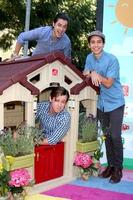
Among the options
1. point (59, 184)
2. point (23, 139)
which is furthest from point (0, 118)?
point (59, 184)

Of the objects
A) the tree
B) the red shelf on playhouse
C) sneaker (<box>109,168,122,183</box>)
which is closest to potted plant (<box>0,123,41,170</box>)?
the red shelf on playhouse

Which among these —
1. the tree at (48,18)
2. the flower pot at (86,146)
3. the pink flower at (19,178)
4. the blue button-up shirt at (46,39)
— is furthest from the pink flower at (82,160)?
the tree at (48,18)

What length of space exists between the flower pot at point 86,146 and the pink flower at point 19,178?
91cm

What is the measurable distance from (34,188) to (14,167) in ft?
1.38

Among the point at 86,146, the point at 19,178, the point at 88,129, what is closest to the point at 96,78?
the point at 88,129

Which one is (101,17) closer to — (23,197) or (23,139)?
(23,139)

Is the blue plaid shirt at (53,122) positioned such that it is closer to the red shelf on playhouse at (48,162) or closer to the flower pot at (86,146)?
the red shelf on playhouse at (48,162)

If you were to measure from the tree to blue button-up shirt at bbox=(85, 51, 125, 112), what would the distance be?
21.0 feet

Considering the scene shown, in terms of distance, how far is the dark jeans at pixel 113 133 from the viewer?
4195 mm

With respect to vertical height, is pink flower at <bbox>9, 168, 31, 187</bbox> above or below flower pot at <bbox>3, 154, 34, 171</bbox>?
below

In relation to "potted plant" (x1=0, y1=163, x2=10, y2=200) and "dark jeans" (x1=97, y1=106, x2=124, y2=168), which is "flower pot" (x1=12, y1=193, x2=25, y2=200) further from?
"dark jeans" (x1=97, y1=106, x2=124, y2=168)

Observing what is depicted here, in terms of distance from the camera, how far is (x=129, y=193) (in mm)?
3879

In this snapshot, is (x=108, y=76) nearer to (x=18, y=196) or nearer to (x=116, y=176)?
(x=116, y=176)

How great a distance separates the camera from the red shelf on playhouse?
3.84 m
